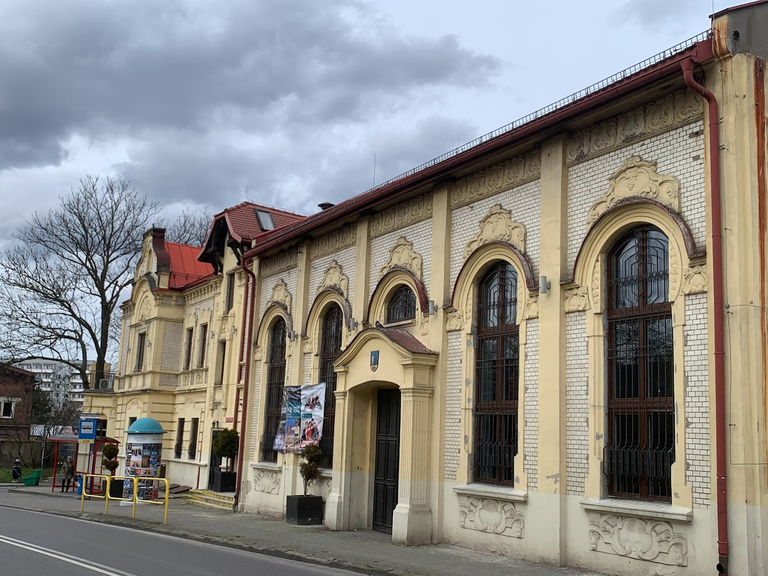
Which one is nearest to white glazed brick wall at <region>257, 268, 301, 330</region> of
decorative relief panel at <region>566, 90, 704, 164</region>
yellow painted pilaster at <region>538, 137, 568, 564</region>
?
yellow painted pilaster at <region>538, 137, 568, 564</region>

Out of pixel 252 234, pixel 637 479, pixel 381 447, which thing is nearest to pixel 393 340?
pixel 381 447

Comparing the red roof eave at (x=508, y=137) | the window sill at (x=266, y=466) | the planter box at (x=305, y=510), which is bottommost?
the planter box at (x=305, y=510)

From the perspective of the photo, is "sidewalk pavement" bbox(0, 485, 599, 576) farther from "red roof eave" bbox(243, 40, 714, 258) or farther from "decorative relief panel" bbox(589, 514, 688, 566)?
"red roof eave" bbox(243, 40, 714, 258)

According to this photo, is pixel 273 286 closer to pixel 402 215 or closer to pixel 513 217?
pixel 402 215

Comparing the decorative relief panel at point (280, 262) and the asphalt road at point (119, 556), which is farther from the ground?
the decorative relief panel at point (280, 262)

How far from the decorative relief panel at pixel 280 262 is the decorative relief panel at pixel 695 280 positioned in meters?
12.0

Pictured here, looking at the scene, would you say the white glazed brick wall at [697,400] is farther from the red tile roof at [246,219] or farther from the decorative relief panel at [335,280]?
the red tile roof at [246,219]

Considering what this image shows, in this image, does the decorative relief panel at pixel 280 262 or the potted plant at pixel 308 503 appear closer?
the potted plant at pixel 308 503

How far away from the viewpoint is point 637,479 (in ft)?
35.4

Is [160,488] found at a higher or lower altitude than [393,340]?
lower

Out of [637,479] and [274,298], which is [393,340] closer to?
[637,479]

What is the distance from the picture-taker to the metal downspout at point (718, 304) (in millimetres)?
9305

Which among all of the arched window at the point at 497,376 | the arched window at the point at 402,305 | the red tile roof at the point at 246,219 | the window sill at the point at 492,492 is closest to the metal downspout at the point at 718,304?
the window sill at the point at 492,492

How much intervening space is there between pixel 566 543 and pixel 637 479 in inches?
61.1
